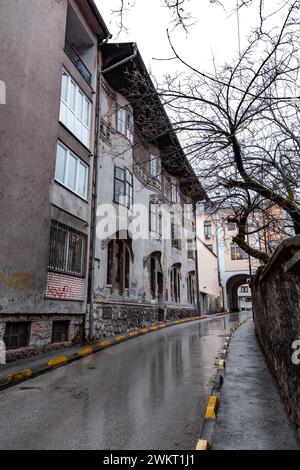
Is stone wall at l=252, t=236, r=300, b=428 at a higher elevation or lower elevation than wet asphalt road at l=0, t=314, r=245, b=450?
higher

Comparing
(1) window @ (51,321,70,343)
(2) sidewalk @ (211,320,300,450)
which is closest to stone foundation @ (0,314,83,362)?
(1) window @ (51,321,70,343)

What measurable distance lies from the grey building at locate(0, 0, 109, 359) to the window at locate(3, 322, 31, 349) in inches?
1.0

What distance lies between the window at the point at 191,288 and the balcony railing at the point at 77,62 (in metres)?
17.1

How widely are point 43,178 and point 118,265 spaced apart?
629cm

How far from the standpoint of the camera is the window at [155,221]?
18.6 m

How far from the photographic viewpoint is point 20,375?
21.6 feet

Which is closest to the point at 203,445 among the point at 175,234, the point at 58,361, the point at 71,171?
the point at 58,361

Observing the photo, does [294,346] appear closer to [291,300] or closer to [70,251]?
[291,300]

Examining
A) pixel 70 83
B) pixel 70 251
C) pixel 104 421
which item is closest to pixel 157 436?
pixel 104 421

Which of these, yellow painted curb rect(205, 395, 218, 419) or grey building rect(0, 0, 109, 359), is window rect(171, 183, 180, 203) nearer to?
grey building rect(0, 0, 109, 359)

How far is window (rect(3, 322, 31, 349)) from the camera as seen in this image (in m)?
7.98

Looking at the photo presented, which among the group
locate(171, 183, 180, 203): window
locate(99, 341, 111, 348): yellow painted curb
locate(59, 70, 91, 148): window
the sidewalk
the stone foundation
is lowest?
the sidewalk

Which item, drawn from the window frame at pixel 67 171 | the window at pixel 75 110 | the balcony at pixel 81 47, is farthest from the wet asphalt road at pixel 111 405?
the balcony at pixel 81 47

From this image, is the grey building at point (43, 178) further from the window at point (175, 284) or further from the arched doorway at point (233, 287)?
the arched doorway at point (233, 287)
